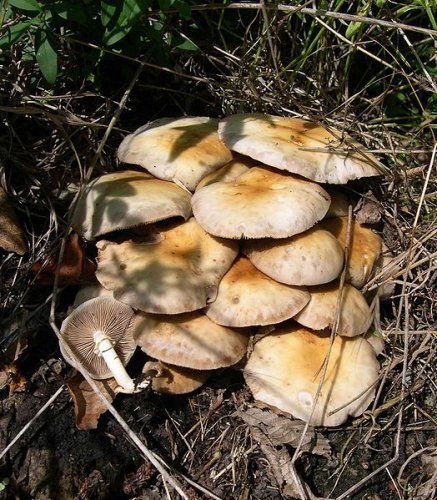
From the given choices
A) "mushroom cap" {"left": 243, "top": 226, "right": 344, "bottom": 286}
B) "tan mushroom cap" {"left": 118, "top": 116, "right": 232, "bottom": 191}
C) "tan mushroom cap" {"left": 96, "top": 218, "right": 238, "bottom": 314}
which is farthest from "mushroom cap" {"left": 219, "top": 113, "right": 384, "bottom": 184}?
"tan mushroom cap" {"left": 96, "top": 218, "right": 238, "bottom": 314}

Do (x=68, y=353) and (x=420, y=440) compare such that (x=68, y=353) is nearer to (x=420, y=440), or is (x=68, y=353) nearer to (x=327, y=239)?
(x=327, y=239)

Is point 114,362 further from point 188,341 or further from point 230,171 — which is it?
point 230,171

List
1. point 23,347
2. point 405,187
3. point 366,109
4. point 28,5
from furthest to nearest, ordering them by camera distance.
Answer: point 366,109 < point 405,187 < point 23,347 < point 28,5

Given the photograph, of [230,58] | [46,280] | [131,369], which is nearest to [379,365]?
[131,369]

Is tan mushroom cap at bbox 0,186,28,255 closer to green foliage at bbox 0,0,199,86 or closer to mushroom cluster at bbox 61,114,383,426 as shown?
mushroom cluster at bbox 61,114,383,426

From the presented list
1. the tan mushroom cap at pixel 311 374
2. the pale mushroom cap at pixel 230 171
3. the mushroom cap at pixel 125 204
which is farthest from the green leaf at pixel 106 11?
the tan mushroom cap at pixel 311 374

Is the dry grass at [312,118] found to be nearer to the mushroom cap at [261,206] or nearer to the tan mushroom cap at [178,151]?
the tan mushroom cap at [178,151]

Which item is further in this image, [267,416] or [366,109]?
[366,109]
